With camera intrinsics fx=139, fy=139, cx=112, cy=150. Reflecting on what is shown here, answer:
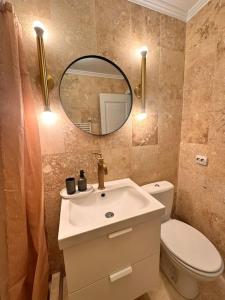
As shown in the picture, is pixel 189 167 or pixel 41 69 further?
pixel 189 167

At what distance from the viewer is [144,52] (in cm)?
108

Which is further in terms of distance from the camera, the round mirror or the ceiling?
the ceiling

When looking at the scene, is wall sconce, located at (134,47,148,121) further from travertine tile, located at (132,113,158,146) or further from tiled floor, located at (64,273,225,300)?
tiled floor, located at (64,273,225,300)

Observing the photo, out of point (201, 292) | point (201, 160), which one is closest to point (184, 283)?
point (201, 292)

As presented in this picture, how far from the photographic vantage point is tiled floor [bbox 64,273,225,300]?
1.05 meters

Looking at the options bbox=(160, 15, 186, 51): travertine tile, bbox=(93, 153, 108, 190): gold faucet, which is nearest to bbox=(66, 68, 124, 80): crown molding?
bbox=(160, 15, 186, 51): travertine tile

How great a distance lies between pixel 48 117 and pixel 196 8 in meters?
1.48

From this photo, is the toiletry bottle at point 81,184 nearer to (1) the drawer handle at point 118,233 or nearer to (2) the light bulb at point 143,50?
(1) the drawer handle at point 118,233

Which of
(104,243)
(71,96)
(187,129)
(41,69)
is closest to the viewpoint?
(104,243)

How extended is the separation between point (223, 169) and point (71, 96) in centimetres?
128

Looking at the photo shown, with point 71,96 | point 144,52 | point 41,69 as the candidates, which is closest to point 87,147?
point 71,96

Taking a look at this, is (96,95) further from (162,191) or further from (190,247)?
(190,247)

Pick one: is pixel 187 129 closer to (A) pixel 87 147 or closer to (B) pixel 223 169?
(B) pixel 223 169

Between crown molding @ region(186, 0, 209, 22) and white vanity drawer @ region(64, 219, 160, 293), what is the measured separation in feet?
5.37
